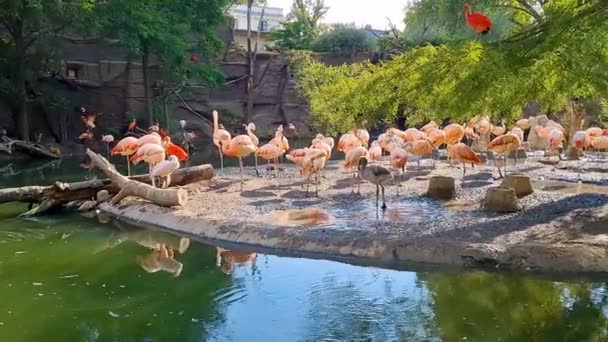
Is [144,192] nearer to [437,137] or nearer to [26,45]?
[437,137]

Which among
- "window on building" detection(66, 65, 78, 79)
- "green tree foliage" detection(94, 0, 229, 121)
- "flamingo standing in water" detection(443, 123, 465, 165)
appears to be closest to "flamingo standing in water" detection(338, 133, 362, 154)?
"flamingo standing in water" detection(443, 123, 465, 165)

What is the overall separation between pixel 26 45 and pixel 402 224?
14997 millimetres

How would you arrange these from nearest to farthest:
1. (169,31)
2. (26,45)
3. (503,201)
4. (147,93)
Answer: (503,201) < (26,45) < (169,31) < (147,93)

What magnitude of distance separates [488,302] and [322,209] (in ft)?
11.8

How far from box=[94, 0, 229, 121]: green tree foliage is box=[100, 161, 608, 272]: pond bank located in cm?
965

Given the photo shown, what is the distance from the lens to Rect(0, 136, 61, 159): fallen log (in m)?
17.8

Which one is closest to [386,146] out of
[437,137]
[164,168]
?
[437,137]

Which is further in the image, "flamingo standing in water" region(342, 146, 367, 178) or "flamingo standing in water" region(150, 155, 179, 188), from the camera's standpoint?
"flamingo standing in water" region(342, 146, 367, 178)

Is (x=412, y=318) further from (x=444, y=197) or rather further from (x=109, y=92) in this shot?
(x=109, y=92)

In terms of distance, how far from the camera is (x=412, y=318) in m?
5.33

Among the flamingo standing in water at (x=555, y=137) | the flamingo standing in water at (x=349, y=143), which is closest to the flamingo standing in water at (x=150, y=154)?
the flamingo standing in water at (x=349, y=143)

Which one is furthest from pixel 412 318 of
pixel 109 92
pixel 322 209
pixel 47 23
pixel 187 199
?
pixel 109 92

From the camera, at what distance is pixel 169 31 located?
803 inches

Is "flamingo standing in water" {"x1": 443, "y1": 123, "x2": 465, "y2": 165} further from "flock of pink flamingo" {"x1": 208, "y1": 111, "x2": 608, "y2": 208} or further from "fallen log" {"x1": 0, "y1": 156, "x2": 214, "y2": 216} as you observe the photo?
"fallen log" {"x1": 0, "y1": 156, "x2": 214, "y2": 216}
